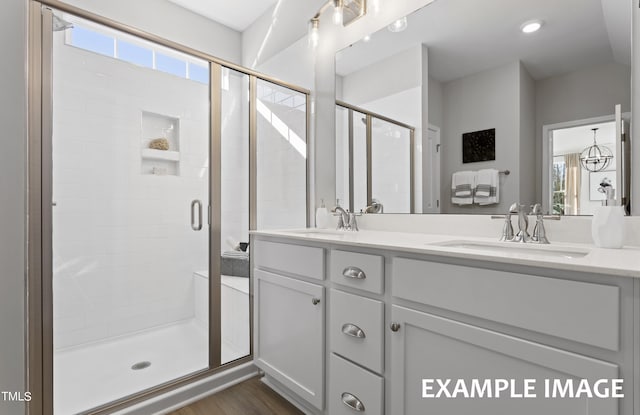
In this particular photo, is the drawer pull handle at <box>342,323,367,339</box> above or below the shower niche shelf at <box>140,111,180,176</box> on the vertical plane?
below

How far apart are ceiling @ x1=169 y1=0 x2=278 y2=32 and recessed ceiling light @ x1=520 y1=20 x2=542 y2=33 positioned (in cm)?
187

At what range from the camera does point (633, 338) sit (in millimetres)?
705

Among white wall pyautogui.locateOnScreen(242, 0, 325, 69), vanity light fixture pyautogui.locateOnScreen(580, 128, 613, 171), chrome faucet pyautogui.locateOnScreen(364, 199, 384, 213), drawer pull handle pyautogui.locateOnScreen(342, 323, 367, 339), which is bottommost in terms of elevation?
drawer pull handle pyautogui.locateOnScreen(342, 323, 367, 339)

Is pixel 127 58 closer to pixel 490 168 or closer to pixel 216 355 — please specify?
pixel 216 355

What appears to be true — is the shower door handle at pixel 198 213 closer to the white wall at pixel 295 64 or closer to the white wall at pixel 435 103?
the white wall at pixel 295 64

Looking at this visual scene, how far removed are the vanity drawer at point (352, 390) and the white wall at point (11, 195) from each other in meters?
1.01

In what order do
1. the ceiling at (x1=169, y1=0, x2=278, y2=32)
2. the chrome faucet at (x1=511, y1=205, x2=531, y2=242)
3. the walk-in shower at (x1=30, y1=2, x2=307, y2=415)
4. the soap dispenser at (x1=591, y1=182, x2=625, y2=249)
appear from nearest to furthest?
the soap dispenser at (x1=591, y1=182, x2=625, y2=249)
the chrome faucet at (x1=511, y1=205, x2=531, y2=242)
the walk-in shower at (x1=30, y1=2, x2=307, y2=415)
the ceiling at (x1=169, y1=0, x2=278, y2=32)

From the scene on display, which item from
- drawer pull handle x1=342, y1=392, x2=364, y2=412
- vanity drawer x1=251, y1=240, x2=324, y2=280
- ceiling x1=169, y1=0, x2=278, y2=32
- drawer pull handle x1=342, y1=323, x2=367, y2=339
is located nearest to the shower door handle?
vanity drawer x1=251, y1=240, x2=324, y2=280

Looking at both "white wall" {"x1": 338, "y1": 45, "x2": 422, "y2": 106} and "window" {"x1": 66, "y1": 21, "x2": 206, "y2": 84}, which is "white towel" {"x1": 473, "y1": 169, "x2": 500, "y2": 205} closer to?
"white wall" {"x1": 338, "y1": 45, "x2": 422, "y2": 106}

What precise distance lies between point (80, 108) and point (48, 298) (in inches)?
42.0

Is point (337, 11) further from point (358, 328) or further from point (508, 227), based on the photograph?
point (358, 328)

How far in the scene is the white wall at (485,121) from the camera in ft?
4.71

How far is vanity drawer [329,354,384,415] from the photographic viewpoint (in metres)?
1.18

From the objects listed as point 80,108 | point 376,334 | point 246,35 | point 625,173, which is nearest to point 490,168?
point 625,173
